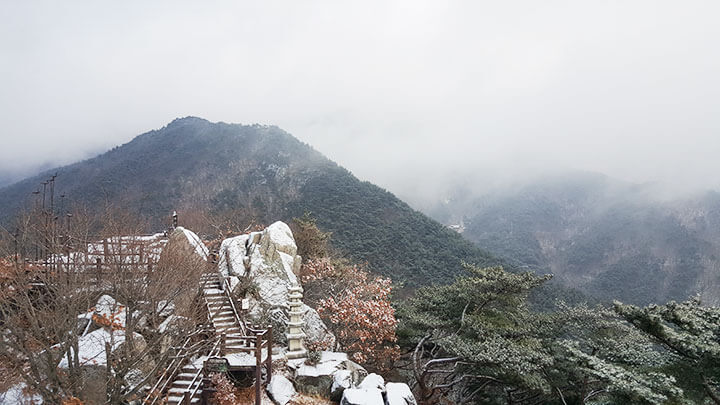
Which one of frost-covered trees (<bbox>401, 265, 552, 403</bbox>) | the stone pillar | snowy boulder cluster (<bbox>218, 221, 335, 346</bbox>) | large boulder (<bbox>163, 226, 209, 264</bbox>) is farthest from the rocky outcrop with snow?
frost-covered trees (<bbox>401, 265, 552, 403</bbox>)

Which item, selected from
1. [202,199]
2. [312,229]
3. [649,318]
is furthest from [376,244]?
[649,318]

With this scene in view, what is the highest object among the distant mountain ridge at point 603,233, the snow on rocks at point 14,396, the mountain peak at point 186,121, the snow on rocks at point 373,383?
the mountain peak at point 186,121

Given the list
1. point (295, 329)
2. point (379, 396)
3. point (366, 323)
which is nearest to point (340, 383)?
point (379, 396)

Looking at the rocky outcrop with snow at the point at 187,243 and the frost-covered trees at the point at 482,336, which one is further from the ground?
the rocky outcrop with snow at the point at 187,243

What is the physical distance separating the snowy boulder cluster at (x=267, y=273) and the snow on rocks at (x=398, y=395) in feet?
16.1

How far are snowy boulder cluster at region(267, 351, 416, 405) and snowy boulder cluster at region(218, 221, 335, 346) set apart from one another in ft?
6.23

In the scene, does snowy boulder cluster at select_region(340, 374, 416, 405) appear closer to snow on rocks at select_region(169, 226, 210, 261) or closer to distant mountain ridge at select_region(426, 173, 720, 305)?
snow on rocks at select_region(169, 226, 210, 261)

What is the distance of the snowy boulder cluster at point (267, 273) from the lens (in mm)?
15281

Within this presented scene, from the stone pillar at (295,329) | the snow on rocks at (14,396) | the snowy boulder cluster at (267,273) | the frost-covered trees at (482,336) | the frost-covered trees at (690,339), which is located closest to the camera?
the snow on rocks at (14,396)

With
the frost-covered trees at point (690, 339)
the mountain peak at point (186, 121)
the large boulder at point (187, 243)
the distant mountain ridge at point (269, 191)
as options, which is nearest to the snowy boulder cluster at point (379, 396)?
the frost-covered trees at point (690, 339)

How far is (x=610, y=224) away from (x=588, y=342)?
93.1 meters

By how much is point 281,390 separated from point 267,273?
6.31 metres

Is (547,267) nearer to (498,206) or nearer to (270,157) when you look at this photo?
(498,206)

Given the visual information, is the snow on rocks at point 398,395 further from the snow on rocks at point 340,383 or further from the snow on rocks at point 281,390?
the snow on rocks at point 281,390
